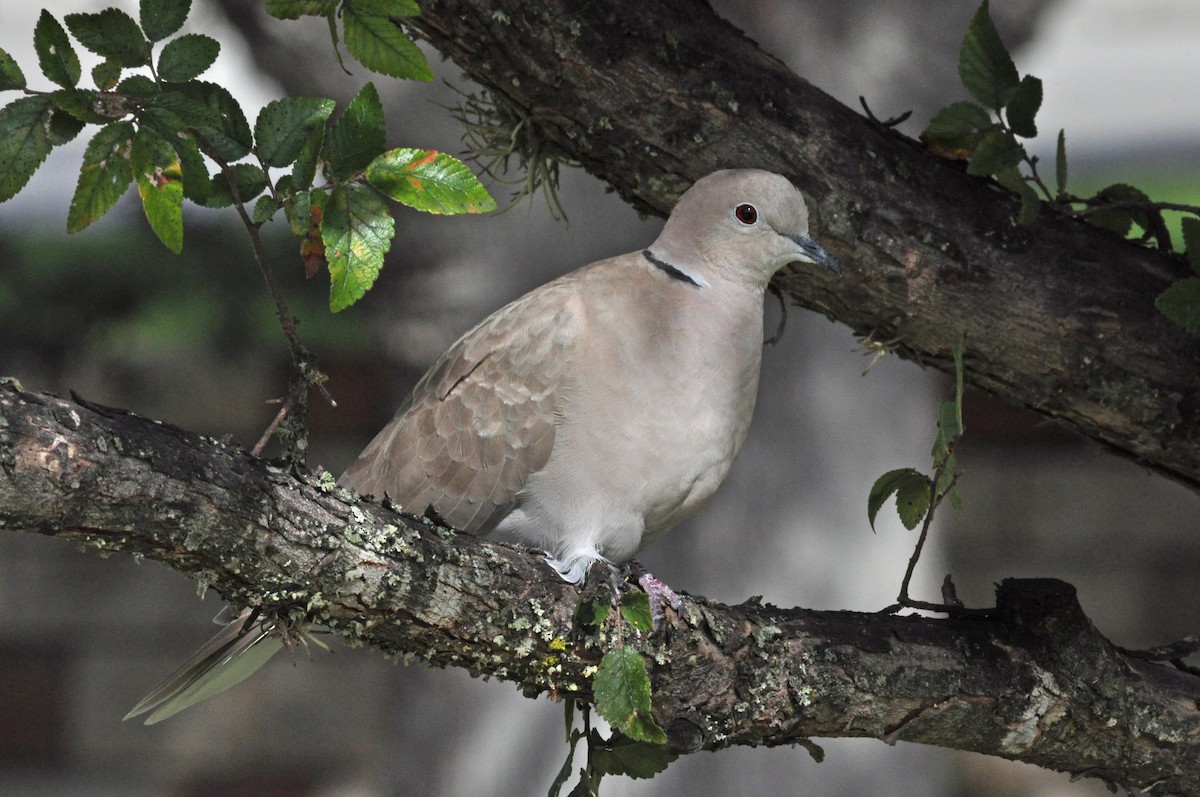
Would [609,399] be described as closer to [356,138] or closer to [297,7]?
[356,138]

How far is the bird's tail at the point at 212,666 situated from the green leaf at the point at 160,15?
0.95 m

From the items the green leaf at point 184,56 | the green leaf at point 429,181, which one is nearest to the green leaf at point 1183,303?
the green leaf at point 429,181

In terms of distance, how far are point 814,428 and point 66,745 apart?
3925 millimetres

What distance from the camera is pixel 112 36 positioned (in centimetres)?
148

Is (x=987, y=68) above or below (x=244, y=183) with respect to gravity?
above

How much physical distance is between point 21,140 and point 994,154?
1529mm

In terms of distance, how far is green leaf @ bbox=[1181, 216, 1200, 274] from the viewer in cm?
216

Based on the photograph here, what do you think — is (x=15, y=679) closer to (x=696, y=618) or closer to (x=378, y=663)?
(x=378, y=663)

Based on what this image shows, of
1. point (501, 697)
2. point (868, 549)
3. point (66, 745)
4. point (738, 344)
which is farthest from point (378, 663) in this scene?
point (738, 344)

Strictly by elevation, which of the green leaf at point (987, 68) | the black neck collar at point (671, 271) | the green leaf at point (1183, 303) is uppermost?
the green leaf at point (987, 68)

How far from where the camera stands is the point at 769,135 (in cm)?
222

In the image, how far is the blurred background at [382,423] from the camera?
374cm

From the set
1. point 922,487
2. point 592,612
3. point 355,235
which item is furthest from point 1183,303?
point 355,235

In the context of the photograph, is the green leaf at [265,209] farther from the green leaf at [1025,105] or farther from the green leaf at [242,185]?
the green leaf at [1025,105]
